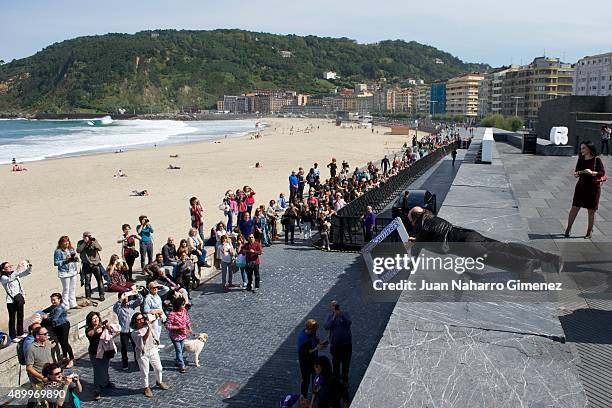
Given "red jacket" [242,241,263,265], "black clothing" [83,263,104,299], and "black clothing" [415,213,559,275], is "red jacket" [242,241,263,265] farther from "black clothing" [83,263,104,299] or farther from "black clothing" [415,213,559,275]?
"black clothing" [415,213,559,275]

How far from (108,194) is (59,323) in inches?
806

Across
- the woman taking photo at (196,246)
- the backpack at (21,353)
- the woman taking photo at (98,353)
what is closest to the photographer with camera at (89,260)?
the woman taking photo at (196,246)

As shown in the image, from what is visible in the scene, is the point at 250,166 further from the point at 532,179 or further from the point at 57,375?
the point at 57,375

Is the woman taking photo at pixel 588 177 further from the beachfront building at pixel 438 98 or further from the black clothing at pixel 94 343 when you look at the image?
the beachfront building at pixel 438 98

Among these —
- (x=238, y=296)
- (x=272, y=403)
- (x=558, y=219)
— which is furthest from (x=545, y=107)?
(x=272, y=403)

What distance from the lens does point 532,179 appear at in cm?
1430

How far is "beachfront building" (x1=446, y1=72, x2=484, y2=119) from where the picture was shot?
14862 cm

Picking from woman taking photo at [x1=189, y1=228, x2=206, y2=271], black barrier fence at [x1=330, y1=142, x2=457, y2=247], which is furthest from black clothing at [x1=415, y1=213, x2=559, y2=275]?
black barrier fence at [x1=330, y1=142, x2=457, y2=247]

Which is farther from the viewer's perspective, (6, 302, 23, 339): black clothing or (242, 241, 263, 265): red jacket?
(242, 241, 263, 265): red jacket

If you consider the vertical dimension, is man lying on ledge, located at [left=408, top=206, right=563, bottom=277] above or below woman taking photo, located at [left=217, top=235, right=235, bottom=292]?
above

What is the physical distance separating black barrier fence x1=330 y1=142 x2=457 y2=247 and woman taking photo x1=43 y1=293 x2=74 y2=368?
7.31m

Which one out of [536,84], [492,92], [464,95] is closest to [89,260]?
[536,84]

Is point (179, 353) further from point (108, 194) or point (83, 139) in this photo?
point (83, 139)

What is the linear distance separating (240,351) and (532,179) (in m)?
9.68
